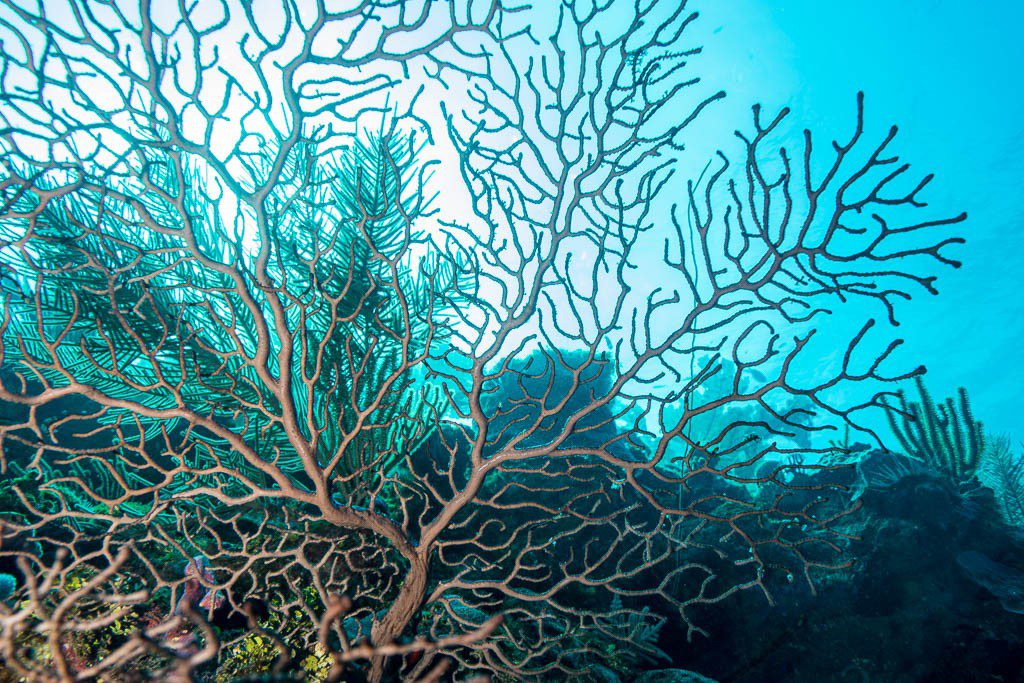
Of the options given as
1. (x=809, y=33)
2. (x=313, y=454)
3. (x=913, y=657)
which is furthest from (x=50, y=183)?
(x=809, y=33)

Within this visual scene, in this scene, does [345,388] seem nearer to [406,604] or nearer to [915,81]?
[406,604]

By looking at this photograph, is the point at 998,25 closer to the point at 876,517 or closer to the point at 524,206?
the point at 876,517

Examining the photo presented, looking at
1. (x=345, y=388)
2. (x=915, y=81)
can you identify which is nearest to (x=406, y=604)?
(x=345, y=388)

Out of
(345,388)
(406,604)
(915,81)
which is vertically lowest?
(406,604)

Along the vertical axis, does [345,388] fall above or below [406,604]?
above

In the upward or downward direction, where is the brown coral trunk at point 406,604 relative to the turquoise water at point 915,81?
downward

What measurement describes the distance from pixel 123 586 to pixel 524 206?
4219 millimetres

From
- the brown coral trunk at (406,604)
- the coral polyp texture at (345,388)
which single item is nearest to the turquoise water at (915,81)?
the coral polyp texture at (345,388)

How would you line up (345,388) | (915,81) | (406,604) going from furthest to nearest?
(915,81)
(345,388)
(406,604)

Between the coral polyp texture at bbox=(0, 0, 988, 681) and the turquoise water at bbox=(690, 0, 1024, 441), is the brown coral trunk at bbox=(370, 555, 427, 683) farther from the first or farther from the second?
the turquoise water at bbox=(690, 0, 1024, 441)

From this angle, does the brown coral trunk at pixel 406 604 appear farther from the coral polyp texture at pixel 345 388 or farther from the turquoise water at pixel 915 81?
the turquoise water at pixel 915 81

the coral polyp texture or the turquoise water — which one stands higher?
the turquoise water

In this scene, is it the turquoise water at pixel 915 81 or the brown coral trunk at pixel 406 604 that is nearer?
the brown coral trunk at pixel 406 604

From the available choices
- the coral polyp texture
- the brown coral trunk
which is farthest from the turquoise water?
the brown coral trunk
